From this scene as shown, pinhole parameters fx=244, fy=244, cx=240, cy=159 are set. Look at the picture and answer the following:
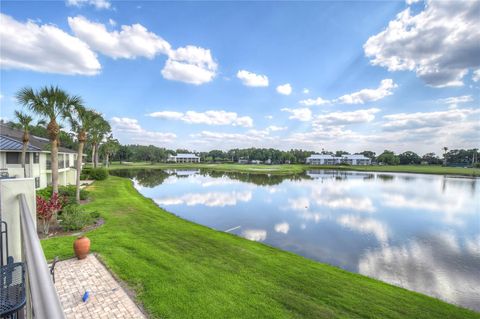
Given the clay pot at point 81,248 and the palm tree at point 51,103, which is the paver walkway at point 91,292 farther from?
the palm tree at point 51,103

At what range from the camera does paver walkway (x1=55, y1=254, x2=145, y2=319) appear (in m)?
5.68

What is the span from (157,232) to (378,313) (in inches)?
390

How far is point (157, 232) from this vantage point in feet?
41.1

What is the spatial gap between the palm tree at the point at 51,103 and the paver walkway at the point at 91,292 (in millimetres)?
8253

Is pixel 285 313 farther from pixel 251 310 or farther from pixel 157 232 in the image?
pixel 157 232

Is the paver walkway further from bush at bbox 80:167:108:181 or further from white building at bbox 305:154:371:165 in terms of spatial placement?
white building at bbox 305:154:371:165

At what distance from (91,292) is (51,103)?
36.8 feet

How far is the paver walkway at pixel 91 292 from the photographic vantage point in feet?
18.6

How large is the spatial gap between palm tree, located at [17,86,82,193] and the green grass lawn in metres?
6.26

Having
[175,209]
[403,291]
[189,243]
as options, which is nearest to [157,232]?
[189,243]

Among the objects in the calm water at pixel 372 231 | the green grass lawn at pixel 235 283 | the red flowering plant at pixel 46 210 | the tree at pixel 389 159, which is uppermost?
the tree at pixel 389 159

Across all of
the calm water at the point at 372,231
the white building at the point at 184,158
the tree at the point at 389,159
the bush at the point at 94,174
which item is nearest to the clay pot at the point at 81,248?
the calm water at the point at 372,231

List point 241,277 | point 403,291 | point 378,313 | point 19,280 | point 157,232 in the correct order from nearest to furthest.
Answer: point 19,280
point 378,313
point 241,277
point 403,291
point 157,232

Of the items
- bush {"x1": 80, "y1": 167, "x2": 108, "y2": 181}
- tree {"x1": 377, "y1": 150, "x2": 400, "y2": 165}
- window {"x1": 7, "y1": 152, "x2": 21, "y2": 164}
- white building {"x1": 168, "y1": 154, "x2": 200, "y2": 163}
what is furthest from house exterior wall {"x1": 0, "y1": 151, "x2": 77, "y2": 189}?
tree {"x1": 377, "y1": 150, "x2": 400, "y2": 165}
